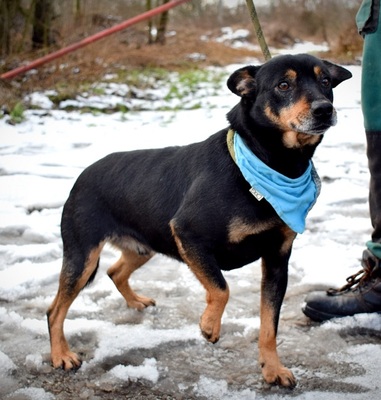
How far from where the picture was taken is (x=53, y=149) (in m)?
7.44

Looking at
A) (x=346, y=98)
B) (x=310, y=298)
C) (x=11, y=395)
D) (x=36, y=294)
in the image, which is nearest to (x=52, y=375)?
(x=11, y=395)

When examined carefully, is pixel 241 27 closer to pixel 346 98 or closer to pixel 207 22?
pixel 207 22

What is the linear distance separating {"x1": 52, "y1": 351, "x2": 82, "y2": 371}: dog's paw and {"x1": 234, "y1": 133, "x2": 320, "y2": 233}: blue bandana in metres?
1.24

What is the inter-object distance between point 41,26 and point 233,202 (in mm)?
10537

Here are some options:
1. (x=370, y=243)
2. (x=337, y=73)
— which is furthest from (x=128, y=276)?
(x=337, y=73)

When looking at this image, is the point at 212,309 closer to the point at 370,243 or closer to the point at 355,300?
the point at 355,300

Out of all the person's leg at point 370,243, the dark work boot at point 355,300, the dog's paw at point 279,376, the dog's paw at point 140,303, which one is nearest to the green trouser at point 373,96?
the person's leg at point 370,243

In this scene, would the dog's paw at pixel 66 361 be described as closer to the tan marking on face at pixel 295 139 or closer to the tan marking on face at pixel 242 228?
the tan marking on face at pixel 242 228

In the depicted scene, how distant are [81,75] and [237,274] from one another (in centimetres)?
820

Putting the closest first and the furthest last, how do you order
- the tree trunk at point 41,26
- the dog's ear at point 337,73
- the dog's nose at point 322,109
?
the dog's nose at point 322,109 → the dog's ear at point 337,73 → the tree trunk at point 41,26

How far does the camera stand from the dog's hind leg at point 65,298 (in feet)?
9.36

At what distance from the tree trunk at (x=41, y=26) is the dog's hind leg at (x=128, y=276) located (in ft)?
30.9

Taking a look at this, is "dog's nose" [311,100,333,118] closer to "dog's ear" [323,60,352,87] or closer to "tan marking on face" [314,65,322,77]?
"tan marking on face" [314,65,322,77]

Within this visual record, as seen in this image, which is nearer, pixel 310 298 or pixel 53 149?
pixel 310 298
